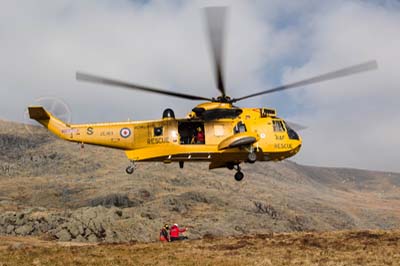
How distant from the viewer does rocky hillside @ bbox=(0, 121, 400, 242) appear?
38.9m

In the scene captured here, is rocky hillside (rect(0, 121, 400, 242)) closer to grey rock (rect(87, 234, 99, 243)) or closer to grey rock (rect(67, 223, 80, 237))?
grey rock (rect(67, 223, 80, 237))

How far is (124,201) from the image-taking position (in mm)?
56344

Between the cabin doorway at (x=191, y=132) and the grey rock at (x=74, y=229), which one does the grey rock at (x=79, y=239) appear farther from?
the cabin doorway at (x=191, y=132)

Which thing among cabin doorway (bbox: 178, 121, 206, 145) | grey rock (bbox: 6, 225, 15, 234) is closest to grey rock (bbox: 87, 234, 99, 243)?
grey rock (bbox: 6, 225, 15, 234)

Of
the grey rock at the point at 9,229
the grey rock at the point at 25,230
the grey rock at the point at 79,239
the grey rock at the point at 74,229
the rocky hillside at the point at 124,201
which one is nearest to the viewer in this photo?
the grey rock at the point at 79,239

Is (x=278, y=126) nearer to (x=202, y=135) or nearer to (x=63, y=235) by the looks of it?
(x=202, y=135)

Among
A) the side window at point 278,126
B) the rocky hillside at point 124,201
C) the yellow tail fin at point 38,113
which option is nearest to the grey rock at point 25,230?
the rocky hillside at point 124,201

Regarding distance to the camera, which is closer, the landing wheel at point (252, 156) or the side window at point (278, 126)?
the landing wheel at point (252, 156)

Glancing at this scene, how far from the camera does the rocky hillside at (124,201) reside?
128 ft

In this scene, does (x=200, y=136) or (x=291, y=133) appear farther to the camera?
(x=291, y=133)

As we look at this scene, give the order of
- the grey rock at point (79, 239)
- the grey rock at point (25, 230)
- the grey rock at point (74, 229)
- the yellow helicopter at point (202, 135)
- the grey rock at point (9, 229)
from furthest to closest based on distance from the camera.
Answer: the grey rock at point (25, 230) < the grey rock at point (9, 229) < the grey rock at point (74, 229) < the grey rock at point (79, 239) < the yellow helicopter at point (202, 135)

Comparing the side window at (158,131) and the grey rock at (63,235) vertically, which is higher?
the side window at (158,131)

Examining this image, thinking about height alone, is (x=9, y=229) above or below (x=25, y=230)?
above

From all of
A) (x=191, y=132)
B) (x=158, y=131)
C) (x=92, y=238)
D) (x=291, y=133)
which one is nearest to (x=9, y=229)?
(x=92, y=238)
